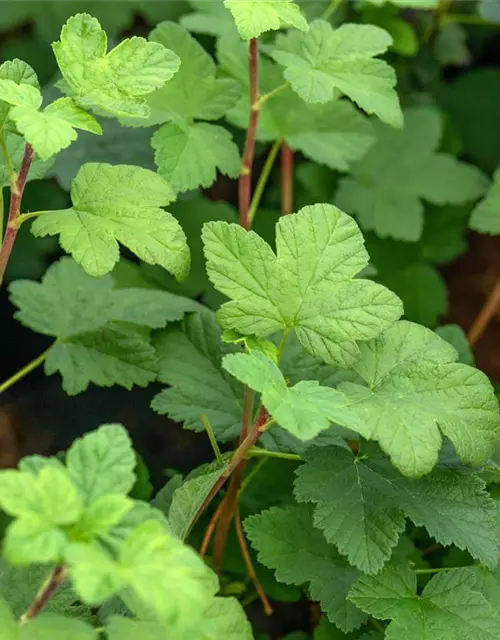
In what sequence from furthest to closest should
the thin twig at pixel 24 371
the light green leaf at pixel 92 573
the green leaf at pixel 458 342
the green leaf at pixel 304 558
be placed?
the green leaf at pixel 458 342 → the thin twig at pixel 24 371 → the green leaf at pixel 304 558 → the light green leaf at pixel 92 573

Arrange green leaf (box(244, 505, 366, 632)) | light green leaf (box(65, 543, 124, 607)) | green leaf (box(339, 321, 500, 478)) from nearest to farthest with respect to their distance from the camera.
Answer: light green leaf (box(65, 543, 124, 607)) → green leaf (box(339, 321, 500, 478)) → green leaf (box(244, 505, 366, 632))

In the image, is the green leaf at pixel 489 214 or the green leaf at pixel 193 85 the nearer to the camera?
the green leaf at pixel 193 85

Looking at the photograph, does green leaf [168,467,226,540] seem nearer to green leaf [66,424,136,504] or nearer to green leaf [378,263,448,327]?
green leaf [66,424,136,504]

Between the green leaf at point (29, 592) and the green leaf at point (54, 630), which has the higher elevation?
the green leaf at point (54, 630)

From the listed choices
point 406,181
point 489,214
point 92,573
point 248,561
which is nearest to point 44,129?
point 92,573

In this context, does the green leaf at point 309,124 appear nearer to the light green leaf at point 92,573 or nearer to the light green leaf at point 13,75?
the light green leaf at point 13,75

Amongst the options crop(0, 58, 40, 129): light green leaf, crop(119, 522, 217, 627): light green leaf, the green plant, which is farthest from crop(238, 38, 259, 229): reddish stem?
crop(119, 522, 217, 627): light green leaf

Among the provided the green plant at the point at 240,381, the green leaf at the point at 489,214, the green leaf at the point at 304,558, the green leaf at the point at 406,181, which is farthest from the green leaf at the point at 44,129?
the green leaf at the point at 406,181

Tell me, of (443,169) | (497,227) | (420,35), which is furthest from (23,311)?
(420,35)
